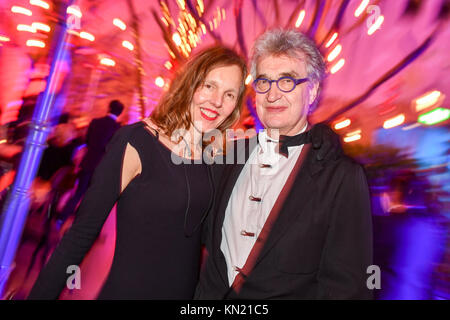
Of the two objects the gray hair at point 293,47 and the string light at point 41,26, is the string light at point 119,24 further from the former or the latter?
the gray hair at point 293,47

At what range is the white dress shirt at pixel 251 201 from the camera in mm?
1543

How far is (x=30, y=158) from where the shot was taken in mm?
2939

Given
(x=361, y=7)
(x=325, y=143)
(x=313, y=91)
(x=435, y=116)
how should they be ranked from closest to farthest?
(x=325, y=143), (x=313, y=91), (x=435, y=116), (x=361, y=7)

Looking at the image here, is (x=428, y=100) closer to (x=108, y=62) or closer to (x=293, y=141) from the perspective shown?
(x=293, y=141)

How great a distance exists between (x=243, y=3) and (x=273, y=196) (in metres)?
3.25

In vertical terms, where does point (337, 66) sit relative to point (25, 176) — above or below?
above

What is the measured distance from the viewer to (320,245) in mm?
1452

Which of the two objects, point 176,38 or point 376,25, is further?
point 176,38

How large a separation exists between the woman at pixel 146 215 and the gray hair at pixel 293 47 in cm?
45

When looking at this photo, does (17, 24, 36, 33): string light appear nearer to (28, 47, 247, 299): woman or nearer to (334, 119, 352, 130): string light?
(28, 47, 247, 299): woman

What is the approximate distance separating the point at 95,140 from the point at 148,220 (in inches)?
120

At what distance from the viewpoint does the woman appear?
1.35m

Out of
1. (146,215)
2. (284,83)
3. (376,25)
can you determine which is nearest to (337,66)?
(376,25)

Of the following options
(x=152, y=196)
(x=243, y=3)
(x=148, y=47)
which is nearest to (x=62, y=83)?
(x=148, y=47)
